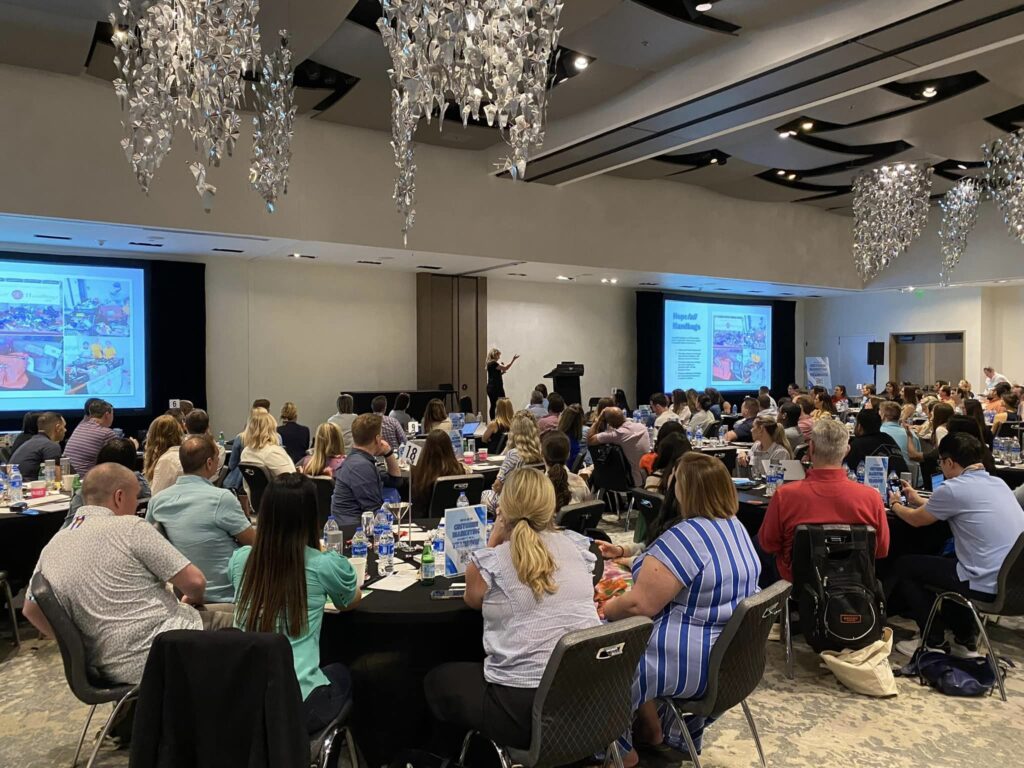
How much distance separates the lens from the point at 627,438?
7.29 m

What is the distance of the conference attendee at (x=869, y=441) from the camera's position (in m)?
6.00

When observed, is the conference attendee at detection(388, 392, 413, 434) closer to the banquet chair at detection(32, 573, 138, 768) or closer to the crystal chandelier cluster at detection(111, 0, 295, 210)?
the crystal chandelier cluster at detection(111, 0, 295, 210)

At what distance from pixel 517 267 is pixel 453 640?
968cm

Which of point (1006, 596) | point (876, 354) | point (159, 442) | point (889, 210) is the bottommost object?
point (1006, 596)

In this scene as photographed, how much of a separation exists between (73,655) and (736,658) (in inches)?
90.4

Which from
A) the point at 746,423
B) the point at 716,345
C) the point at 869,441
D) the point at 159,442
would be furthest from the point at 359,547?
the point at 716,345

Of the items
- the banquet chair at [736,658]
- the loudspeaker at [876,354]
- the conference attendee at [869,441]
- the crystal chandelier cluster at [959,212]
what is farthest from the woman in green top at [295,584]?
the loudspeaker at [876,354]

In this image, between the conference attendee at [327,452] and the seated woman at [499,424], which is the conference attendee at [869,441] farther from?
the conference attendee at [327,452]

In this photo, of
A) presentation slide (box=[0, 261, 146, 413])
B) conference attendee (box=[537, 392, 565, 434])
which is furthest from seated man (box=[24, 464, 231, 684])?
presentation slide (box=[0, 261, 146, 413])

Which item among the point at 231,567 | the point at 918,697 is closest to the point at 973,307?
the point at 918,697

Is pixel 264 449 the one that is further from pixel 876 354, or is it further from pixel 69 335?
pixel 876 354

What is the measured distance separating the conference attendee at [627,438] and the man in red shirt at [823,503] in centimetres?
327

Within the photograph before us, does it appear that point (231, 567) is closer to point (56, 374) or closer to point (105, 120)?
point (105, 120)

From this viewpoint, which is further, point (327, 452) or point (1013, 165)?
point (1013, 165)
